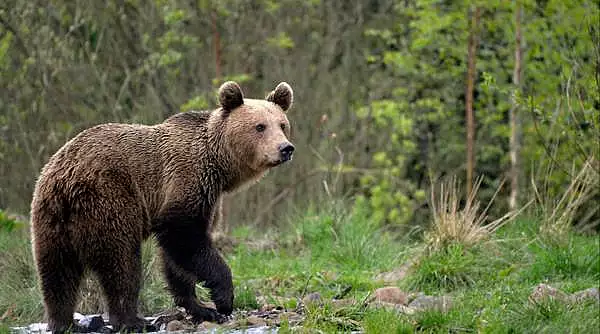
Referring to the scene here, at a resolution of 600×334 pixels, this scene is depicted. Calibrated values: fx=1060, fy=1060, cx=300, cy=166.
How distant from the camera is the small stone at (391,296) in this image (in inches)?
327

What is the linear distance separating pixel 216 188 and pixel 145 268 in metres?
1.27

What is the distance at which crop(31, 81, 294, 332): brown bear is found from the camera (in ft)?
23.3

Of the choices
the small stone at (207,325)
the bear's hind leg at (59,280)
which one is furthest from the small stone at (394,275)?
the bear's hind leg at (59,280)

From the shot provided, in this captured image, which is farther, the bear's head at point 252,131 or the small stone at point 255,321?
the bear's head at point 252,131

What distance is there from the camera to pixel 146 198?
24.6 feet

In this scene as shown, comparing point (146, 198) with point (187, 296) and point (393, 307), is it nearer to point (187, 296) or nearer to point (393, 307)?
point (187, 296)

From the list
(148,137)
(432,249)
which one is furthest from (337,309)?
(432,249)

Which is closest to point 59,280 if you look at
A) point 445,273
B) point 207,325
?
point 207,325

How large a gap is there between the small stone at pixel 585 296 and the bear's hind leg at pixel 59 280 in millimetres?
3442

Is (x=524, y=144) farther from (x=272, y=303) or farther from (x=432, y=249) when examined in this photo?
(x=272, y=303)

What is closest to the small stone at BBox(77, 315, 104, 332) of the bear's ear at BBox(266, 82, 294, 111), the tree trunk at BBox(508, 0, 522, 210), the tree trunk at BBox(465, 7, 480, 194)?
the bear's ear at BBox(266, 82, 294, 111)

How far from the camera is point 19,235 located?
10.5 metres

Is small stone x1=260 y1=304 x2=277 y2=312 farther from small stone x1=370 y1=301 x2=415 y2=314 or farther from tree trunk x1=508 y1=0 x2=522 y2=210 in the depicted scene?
tree trunk x1=508 y1=0 x2=522 y2=210

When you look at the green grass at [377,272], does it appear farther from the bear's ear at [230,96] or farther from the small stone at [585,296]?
the bear's ear at [230,96]
